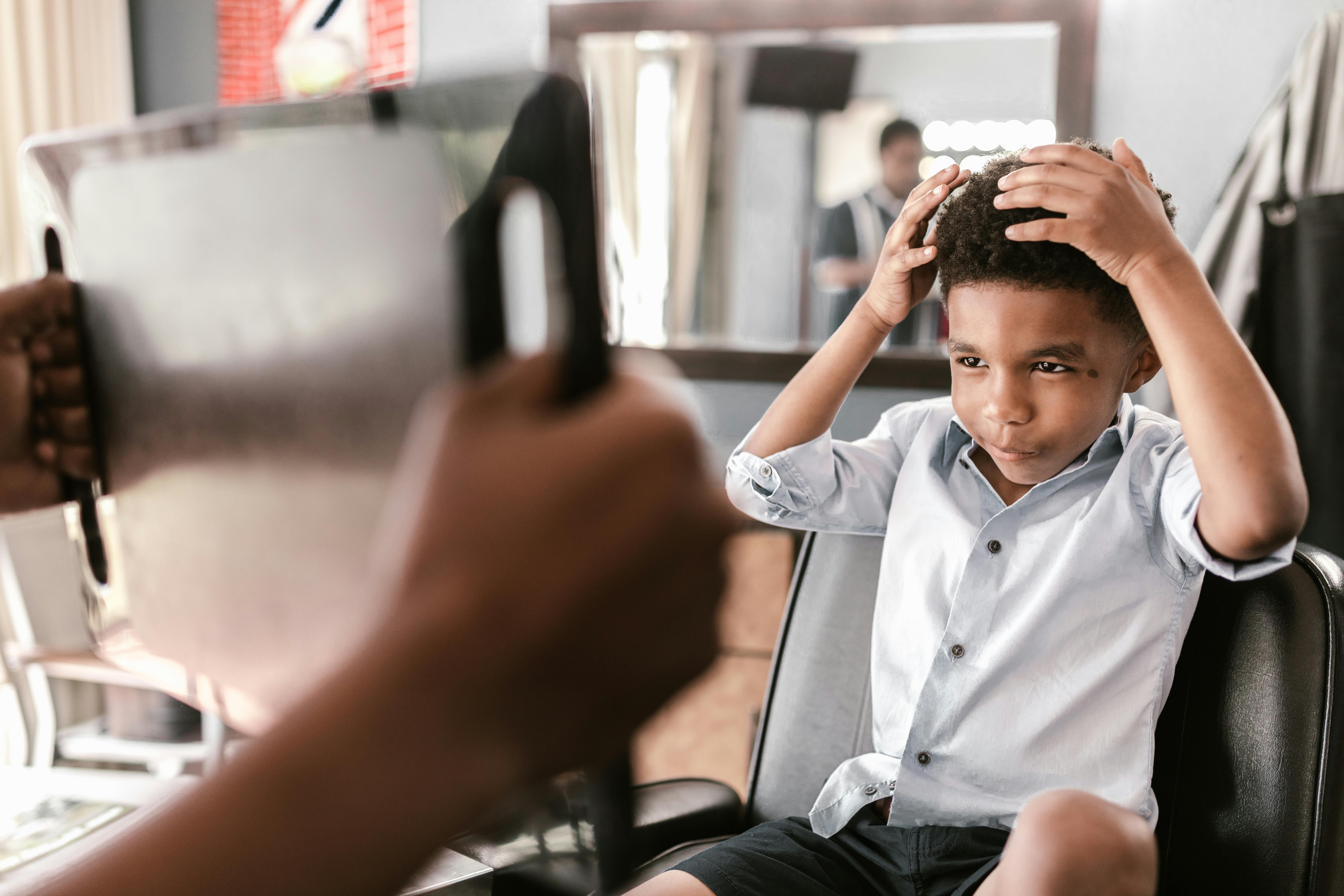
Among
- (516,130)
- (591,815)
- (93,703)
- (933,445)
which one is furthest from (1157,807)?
(93,703)

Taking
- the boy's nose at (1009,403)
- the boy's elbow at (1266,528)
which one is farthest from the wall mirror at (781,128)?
the boy's elbow at (1266,528)

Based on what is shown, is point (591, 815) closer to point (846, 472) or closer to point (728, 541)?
point (728, 541)

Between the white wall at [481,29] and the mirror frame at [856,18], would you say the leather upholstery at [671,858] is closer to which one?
the mirror frame at [856,18]

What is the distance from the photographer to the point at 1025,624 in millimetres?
917

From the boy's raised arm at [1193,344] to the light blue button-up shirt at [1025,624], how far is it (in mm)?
49

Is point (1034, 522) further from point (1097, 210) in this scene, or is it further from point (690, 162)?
point (690, 162)

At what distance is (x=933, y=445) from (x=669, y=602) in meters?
0.90

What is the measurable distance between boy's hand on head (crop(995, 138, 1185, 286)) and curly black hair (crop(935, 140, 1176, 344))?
0.04m

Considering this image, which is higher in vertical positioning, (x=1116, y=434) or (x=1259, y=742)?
(x=1116, y=434)

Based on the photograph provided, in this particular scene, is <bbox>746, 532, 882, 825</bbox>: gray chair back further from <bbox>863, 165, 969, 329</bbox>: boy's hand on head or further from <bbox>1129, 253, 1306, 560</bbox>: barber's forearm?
<bbox>1129, 253, 1306, 560</bbox>: barber's forearm

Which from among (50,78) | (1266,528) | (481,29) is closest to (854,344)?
(1266,528)

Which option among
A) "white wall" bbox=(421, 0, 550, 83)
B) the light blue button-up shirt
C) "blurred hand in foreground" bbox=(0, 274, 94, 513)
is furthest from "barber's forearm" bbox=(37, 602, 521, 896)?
"white wall" bbox=(421, 0, 550, 83)

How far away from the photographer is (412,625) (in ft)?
0.69

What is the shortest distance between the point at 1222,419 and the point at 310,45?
2367 millimetres
